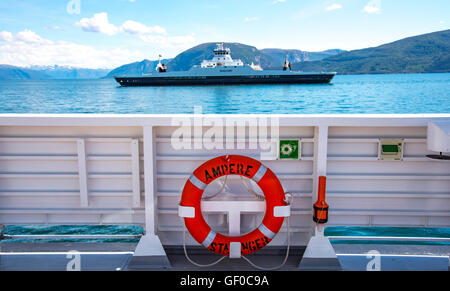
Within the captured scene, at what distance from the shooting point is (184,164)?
6.72ft

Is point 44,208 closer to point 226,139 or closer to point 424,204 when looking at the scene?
point 226,139

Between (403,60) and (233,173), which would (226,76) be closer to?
(233,173)

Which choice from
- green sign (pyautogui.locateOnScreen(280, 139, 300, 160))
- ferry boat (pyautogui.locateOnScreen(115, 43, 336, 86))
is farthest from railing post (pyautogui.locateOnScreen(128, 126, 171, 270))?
ferry boat (pyautogui.locateOnScreen(115, 43, 336, 86))

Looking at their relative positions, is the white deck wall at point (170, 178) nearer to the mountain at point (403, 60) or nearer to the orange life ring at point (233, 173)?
the orange life ring at point (233, 173)

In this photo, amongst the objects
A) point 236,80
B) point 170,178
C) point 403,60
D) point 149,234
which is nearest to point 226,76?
point 236,80

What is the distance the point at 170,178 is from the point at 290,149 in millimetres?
784

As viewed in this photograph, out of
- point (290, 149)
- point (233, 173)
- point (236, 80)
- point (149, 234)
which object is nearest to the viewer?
point (233, 173)

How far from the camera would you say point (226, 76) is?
44.0 meters

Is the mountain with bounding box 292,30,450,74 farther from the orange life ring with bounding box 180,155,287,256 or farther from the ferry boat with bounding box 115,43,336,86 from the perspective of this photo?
the orange life ring with bounding box 180,155,287,256

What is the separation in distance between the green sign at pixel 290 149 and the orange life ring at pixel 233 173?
0.86 ft

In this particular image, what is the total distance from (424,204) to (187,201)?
1.53 meters

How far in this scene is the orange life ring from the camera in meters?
1.74

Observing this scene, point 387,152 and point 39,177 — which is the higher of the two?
point 387,152
